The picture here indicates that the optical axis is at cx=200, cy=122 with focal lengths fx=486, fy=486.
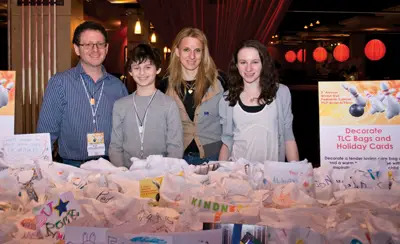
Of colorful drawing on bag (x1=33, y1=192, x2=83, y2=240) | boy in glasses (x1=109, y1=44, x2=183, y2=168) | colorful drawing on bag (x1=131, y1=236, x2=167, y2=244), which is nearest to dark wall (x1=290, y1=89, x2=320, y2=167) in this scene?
boy in glasses (x1=109, y1=44, x2=183, y2=168)

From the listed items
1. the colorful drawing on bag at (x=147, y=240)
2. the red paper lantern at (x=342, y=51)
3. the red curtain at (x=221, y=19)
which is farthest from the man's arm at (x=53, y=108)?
the red paper lantern at (x=342, y=51)

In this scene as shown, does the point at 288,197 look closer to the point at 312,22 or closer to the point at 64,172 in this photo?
the point at 64,172

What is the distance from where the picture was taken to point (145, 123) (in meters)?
2.44

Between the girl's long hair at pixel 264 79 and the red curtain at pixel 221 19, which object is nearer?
the girl's long hair at pixel 264 79

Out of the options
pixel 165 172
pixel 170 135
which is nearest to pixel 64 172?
pixel 165 172

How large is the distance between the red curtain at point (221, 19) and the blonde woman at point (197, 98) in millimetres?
2261

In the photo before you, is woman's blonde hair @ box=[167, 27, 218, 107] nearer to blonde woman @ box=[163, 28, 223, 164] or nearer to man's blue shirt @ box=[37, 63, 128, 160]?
blonde woman @ box=[163, 28, 223, 164]

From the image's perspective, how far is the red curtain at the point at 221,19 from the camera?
4914 mm

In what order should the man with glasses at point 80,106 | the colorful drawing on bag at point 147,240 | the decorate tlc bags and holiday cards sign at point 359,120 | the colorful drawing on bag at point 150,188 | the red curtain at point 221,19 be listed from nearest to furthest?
the colorful drawing on bag at point 147,240
the colorful drawing on bag at point 150,188
the decorate tlc bags and holiday cards sign at point 359,120
the man with glasses at point 80,106
the red curtain at point 221,19

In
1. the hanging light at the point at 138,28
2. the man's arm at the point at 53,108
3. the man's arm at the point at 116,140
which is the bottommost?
the man's arm at the point at 116,140

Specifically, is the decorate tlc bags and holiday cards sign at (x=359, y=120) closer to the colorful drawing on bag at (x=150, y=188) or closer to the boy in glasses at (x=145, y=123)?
the colorful drawing on bag at (x=150, y=188)

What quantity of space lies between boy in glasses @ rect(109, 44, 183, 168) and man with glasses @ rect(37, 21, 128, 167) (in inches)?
6.4

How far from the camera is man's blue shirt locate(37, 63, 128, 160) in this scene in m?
2.59

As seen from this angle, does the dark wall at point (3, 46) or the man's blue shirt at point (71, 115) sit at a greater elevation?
the dark wall at point (3, 46)
